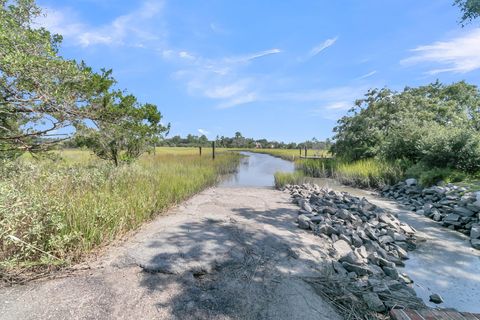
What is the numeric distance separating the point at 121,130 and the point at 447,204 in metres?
6.81

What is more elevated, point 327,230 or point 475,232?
point 327,230

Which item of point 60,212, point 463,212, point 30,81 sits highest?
point 30,81

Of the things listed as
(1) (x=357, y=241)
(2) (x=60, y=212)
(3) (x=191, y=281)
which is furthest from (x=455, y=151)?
(2) (x=60, y=212)

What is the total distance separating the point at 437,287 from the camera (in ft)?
8.91

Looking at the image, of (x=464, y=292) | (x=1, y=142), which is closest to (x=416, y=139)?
(x=464, y=292)

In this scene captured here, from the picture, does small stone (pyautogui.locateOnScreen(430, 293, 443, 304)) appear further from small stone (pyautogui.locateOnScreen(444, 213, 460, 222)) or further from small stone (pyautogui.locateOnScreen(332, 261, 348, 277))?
small stone (pyautogui.locateOnScreen(444, 213, 460, 222))

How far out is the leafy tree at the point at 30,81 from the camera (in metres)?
2.67

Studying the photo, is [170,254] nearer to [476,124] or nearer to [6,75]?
[6,75]

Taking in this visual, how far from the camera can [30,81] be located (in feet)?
9.59

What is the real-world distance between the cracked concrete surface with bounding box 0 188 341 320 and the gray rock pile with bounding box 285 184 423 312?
29cm

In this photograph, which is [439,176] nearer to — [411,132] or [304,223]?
[411,132]

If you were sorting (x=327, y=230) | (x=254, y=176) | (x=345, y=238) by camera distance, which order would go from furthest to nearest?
(x=254, y=176)
(x=327, y=230)
(x=345, y=238)

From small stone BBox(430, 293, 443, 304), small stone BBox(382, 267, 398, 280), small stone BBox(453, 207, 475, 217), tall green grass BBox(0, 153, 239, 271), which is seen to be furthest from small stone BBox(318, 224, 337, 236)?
small stone BBox(453, 207, 475, 217)

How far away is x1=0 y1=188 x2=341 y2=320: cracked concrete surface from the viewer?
181 cm
